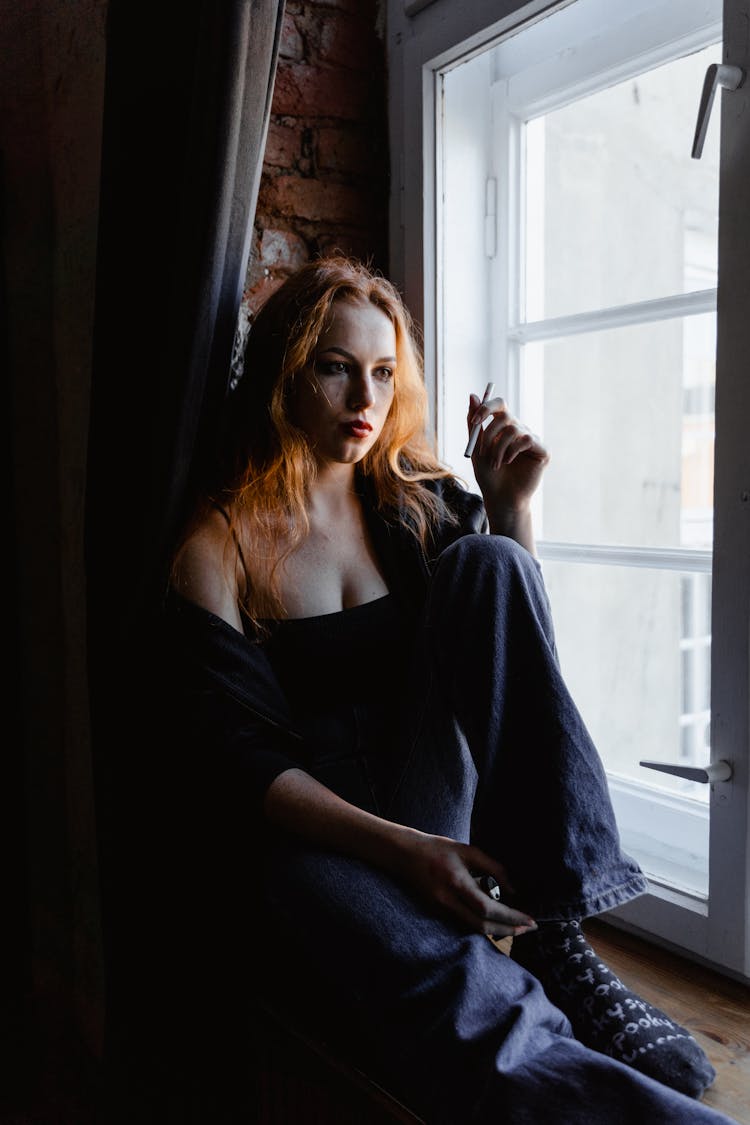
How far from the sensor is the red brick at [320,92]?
167 centimetres

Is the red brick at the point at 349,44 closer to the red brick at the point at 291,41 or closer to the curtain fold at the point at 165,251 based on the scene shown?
the red brick at the point at 291,41

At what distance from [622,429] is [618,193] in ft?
1.97

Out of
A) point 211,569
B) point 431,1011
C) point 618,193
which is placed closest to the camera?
point 431,1011

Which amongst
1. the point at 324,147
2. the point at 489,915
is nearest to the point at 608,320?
the point at 324,147

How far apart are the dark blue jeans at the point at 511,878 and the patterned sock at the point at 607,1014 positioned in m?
0.09

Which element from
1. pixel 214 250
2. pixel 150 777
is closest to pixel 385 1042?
pixel 150 777

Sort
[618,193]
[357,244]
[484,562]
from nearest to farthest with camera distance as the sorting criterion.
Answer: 1. [484,562]
2. [357,244]
3. [618,193]

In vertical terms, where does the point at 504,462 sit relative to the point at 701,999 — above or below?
above

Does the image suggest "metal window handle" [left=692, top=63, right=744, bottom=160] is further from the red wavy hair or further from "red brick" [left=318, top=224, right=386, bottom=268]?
"red brick" [left=318, top=224, right=386, bottom=268]

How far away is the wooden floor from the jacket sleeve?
1.87ft

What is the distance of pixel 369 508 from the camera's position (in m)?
1.52

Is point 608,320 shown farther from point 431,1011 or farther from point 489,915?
point 431,1011

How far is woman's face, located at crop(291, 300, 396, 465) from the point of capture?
1372 millimetres

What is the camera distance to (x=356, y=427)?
138 centimetres
